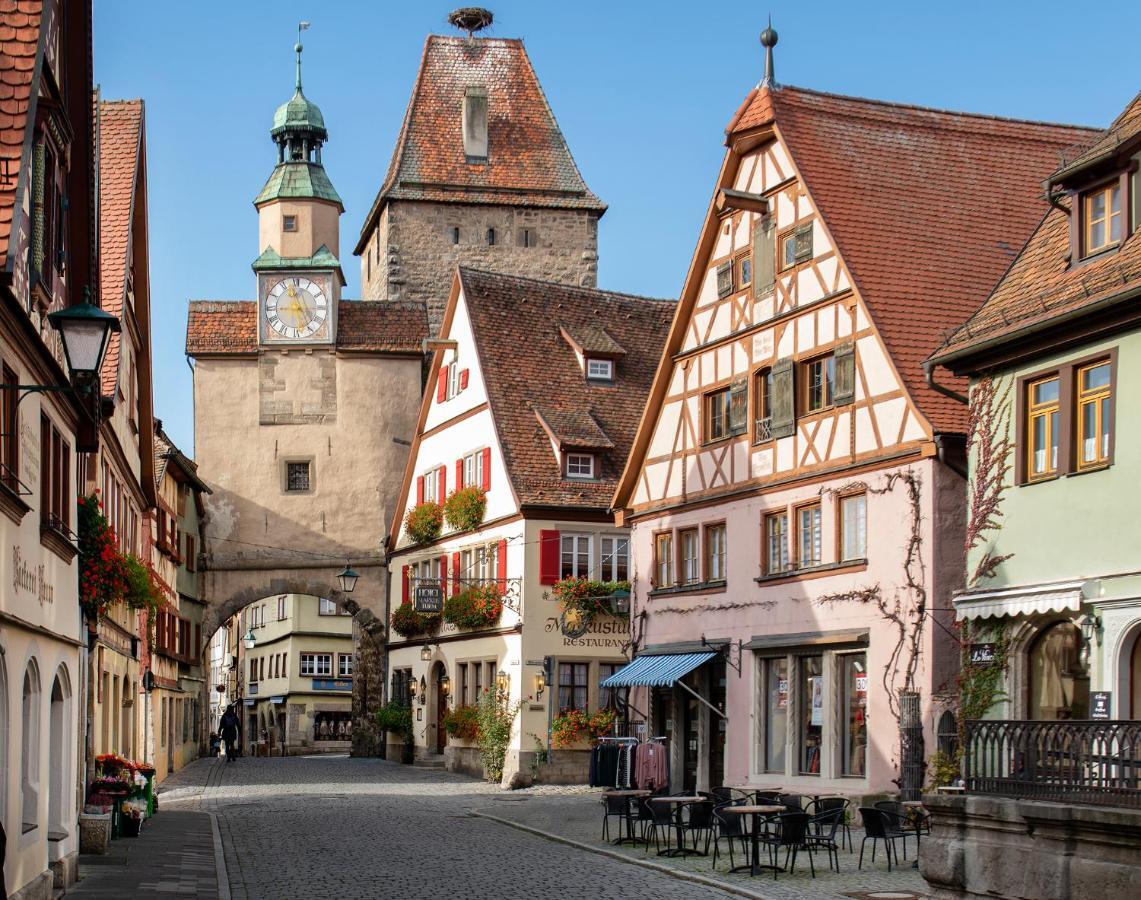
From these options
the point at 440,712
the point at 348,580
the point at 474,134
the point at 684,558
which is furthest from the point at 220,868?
the point at 474,134

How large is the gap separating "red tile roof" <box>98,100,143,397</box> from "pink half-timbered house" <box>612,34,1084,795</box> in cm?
Result: 884

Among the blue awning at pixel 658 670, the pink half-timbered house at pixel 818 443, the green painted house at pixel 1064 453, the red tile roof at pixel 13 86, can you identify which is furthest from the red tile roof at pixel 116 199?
the green painted house at pixel 1064 453

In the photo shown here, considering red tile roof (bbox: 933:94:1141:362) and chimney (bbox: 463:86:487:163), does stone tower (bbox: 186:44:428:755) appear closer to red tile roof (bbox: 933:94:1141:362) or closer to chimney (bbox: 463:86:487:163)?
chimney (bbox: 463:86:487:163)

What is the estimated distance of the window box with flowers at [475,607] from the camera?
3797cm

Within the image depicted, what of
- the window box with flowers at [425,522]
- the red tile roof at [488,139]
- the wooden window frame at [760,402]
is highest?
the red tile roof at [488,139]

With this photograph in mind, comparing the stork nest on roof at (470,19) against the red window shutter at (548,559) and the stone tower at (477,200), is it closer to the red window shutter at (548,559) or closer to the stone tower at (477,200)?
the stone tower at (477,200)

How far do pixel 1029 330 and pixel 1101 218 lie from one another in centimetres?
163

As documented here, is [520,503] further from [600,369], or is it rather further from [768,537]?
[768,537]

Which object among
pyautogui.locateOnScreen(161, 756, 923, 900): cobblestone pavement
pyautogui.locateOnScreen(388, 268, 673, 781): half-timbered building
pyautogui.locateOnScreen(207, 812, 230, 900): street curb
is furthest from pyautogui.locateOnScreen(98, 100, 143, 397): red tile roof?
pyautogui.locateOnScreen(388, 268, 673, 781): half-timbered building

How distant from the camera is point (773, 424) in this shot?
27531 mm

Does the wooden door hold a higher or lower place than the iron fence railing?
lower

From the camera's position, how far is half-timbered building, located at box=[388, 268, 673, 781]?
120ft

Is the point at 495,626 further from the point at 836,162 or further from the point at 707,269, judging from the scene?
the point at 836,162

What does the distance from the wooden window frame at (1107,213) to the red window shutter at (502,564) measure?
1908cm
